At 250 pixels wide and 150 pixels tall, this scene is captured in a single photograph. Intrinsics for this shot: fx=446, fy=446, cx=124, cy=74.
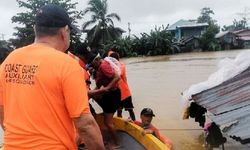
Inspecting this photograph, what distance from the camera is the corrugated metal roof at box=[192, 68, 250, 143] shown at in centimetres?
468

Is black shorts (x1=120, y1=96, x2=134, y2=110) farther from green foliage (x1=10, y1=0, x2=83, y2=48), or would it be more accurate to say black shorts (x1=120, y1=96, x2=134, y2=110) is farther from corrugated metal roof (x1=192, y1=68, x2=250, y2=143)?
green foliage (x1=10, y1=0, x2=83, y2=48)

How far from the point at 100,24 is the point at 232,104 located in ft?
147

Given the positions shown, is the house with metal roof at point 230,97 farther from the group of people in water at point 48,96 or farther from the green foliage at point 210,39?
the green foliage at point 210,39

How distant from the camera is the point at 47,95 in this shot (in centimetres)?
233

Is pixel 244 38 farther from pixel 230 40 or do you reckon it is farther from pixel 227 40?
pixel 227 40

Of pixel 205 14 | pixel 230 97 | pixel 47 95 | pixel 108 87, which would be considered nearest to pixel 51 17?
pixel 47 95

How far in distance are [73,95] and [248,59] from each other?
572 cm

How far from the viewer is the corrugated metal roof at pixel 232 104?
15.3 ft

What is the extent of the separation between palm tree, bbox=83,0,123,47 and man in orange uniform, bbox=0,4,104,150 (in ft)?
151

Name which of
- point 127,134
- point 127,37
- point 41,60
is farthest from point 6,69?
point 127,37

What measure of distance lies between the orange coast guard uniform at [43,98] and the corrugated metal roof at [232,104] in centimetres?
243

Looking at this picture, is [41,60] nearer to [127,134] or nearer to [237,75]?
[127,134]

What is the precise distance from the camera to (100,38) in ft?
161

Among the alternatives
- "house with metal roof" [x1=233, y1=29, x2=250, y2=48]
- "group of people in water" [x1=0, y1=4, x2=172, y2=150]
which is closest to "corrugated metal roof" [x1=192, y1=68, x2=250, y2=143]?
"group of people in water" [x1=0, y1=4, x2=172, y2=150]
